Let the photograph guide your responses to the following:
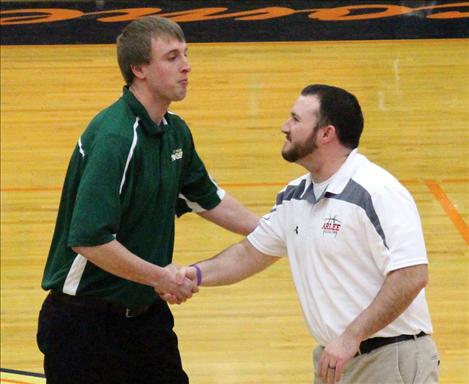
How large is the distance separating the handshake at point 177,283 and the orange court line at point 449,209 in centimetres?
387

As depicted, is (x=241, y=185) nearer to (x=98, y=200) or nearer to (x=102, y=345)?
(x=102, y=345)

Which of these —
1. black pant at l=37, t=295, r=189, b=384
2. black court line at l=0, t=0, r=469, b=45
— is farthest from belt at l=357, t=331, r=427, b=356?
black court line at l=0, t=0, r=469, b=45

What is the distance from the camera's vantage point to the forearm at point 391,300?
12.3ft

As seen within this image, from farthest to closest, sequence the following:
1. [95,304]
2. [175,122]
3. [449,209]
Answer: [449,209] < [175,122] < [95,304]

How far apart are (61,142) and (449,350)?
15.7 feet

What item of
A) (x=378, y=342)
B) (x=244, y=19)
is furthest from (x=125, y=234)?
(x=244, y=19)

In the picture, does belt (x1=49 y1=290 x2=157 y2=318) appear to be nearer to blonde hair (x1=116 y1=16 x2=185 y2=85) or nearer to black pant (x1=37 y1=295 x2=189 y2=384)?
black pant (x1=37 y1=295 x2=189 y2=384)

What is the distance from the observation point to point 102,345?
4484 mm

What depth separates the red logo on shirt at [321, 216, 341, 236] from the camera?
154 inches

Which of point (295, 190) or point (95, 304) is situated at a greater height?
point (295, 190)

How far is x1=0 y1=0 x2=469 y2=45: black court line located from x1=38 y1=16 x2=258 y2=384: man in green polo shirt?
9.09m

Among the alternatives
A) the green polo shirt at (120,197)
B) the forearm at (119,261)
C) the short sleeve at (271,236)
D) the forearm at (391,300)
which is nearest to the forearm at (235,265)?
the short sleeve at (271,236)

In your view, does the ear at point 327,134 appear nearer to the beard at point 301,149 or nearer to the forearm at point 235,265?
the beard at point 301,149

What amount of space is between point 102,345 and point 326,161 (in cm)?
120
